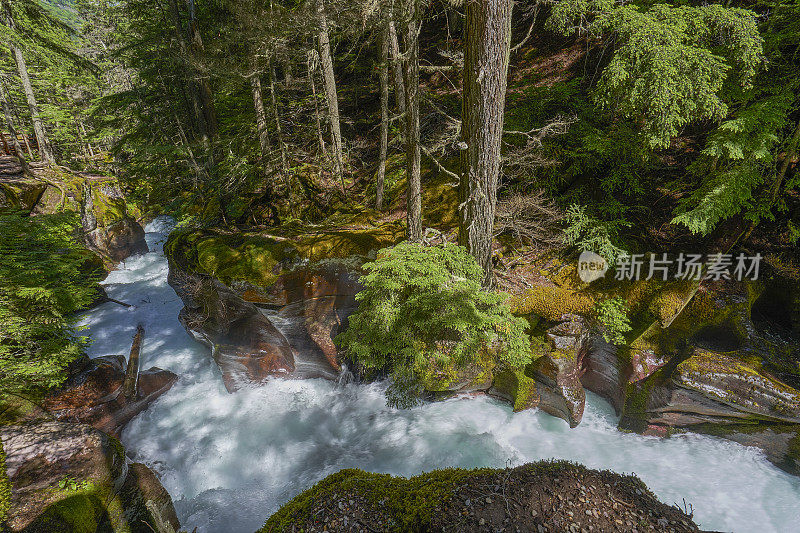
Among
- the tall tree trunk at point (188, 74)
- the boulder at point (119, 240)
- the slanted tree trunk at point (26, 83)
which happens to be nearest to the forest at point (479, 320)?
the tall tree trunk at point (188, 74)

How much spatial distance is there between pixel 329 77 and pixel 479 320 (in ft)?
26.7

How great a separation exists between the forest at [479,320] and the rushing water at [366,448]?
5cm

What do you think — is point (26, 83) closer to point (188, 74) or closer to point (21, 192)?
point (21, 192)

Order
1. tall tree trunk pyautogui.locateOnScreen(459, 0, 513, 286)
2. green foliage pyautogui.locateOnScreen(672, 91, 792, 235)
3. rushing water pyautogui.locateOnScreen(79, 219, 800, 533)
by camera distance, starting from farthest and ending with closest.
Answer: rushing water pyautogui.locateOnScreen(79, 219, 800, 533) < green foliage pyautogui.locateOnScreen(672, 91, 792, 235) < tall tree trunk pyautogui.locateOnScreen(459, 0, 513, 286)

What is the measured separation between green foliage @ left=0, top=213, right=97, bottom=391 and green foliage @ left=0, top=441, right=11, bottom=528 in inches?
71.4

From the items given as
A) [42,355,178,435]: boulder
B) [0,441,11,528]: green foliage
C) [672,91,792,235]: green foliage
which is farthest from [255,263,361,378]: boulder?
[672,91,792,235]: green foliage

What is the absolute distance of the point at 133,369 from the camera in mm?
9219

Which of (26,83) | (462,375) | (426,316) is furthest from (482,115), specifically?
(26,83)

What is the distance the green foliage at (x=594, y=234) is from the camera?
6.92 metres

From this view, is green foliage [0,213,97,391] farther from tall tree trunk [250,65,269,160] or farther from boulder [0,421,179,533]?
tall tree trunk [250,65,269,160]

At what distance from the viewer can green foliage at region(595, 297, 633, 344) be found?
7.04 metres

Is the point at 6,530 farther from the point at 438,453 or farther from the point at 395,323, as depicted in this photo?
the point at 438,453

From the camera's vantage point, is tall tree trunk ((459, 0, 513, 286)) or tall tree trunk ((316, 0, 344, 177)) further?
tall tree trunk ((316, 0, 344, 177))

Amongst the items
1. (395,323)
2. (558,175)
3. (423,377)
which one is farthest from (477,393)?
(558,175)
